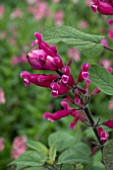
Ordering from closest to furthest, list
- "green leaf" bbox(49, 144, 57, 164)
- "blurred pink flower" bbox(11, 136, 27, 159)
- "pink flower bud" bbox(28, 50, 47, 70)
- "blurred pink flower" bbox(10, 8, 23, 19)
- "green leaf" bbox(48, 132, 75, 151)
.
Answer: 1. "pink flower bud" bbox(28, 50, 47, 70)
2. "green leaf" bbox(49, 144, 57, 164)
3. "green leaf" bbox(48, 132, 75, 151)
4. "blurred pink flower" bbox(11, 136, 27, 159)
5. "blurred pink flower" bbox(10, 8, 23, 19)

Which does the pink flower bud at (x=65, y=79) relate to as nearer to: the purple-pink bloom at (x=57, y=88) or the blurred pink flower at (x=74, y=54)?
the purple-pink bloom at (x=57, y=88)

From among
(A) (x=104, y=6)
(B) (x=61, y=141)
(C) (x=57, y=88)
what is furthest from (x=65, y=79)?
(B) (x=61, y=141)

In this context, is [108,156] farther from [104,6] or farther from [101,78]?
[104,6]

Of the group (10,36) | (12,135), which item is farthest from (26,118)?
(10,36)

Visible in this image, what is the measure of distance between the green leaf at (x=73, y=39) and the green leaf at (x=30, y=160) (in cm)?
39

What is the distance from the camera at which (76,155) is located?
4.81ft

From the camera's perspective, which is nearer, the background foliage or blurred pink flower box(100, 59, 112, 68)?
the background foliage

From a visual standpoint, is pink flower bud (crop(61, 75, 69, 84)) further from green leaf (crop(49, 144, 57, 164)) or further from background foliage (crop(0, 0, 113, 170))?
background foliage (crop(0, 0, 113, 170))

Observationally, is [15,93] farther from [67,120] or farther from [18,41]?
[18,41]

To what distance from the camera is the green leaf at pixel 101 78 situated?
125cm

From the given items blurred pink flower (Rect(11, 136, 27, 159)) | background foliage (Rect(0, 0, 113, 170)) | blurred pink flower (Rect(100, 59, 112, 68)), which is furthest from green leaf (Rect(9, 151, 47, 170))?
blurred pink flower (Rect(100, 59, 112, 68))

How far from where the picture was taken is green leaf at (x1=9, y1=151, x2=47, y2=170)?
4.65 ft

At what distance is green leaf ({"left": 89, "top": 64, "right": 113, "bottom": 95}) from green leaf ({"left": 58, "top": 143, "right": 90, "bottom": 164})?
287 mm

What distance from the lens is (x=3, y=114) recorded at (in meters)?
2.82
